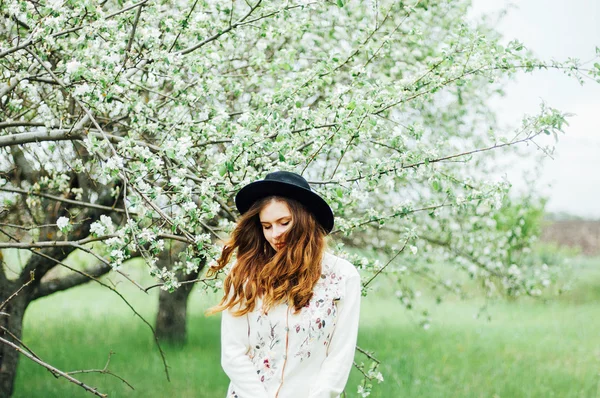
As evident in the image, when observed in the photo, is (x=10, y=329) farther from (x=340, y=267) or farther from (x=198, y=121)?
(x=340, y=267)

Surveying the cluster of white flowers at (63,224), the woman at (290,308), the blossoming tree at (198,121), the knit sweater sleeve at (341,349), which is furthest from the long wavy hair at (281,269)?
the cluster of white flowers at (63,224)

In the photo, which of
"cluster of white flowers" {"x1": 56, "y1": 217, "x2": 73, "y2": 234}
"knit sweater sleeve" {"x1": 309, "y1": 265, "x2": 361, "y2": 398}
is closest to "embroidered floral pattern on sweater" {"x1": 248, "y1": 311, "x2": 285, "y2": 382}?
"knit sweater sleeve" {"x1": 309, "y1": 265, "x2": 361, "y2": 398}

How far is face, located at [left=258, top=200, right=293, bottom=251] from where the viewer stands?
308 centimetres

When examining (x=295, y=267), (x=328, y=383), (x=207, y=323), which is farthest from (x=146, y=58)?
(x=207, y=323)

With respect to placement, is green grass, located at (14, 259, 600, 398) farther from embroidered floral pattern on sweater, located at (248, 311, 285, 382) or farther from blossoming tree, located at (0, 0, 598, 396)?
embroidered floral pattern on sweater, located at (248, 311, 285, 382)

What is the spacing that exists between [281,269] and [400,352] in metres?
6.83

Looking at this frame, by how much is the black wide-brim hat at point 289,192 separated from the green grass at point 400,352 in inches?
67.2

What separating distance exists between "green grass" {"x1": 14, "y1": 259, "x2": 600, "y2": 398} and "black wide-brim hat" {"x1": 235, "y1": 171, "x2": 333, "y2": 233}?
1.71m

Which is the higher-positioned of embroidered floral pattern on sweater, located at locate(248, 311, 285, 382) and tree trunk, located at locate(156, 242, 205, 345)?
tree trunk, located at locate(156, 242, 205, 345)

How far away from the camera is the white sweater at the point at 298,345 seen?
2.95m

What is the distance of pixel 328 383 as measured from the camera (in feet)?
9.48

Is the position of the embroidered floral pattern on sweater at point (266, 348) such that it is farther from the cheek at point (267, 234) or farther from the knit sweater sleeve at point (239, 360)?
the cheek at point (267, 234)

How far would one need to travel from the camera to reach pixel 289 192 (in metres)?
3.11

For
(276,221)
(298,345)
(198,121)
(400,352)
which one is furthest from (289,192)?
(400,352)
